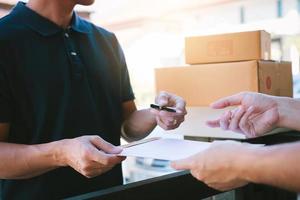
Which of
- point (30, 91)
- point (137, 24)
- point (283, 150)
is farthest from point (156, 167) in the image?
point (283, 150)

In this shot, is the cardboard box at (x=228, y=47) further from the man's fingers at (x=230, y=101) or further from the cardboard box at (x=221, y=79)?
the man's fingers at (x=230, y=101)

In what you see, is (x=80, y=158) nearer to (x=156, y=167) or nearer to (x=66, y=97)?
(x=66, y=97)

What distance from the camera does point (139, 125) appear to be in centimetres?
129

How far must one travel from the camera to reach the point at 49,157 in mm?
911

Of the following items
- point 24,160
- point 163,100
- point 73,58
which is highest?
point 73,58

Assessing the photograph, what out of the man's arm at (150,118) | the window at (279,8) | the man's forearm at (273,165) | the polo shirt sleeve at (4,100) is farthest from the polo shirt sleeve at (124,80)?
the window at (279,8)

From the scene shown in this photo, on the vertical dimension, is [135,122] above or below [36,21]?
below

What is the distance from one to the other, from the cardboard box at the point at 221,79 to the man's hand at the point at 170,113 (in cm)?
40

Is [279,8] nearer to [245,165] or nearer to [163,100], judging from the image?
[163,100]

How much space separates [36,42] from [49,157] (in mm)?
376

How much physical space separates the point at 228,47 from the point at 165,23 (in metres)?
2.93

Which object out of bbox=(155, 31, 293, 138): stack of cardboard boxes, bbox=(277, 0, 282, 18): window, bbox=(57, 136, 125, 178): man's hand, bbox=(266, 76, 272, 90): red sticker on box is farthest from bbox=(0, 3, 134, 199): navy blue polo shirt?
bbox=(277, 0, 282, 18): window

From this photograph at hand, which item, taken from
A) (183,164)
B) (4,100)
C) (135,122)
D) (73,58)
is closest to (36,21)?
(73,58)

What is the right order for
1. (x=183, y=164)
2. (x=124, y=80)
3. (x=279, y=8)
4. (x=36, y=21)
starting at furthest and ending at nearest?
(x=279, y=8) → (x=124, y=80) → (x=36, y=21) → (x=183, y=164)
